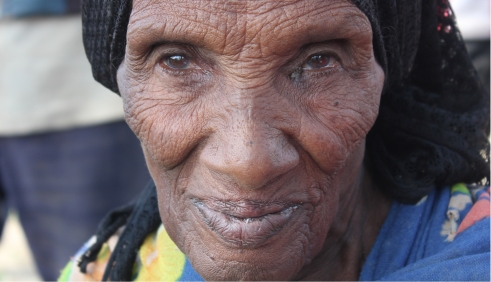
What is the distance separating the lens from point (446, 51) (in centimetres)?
224

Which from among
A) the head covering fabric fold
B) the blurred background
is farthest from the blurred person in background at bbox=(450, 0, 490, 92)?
the head covering fabric fold

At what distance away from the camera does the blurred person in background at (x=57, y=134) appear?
12.6ft

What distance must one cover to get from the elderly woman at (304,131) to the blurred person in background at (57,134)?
1.83 metres

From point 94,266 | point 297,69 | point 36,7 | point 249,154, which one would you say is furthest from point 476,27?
point 249,154

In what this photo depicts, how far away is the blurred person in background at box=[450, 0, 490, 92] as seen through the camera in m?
4.35

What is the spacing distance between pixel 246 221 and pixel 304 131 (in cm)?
30

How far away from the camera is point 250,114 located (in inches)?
63.1

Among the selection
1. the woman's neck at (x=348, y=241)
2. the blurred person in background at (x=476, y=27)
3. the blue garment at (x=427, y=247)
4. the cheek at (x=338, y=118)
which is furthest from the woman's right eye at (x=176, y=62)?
the blurred person in background at (x=476, y=27)

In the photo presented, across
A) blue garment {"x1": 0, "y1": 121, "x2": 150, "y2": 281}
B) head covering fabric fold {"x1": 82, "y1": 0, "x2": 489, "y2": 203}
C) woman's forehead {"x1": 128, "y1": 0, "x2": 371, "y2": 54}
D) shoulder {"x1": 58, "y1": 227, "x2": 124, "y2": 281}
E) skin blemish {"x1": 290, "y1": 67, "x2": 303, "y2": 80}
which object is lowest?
blue garment {"x1": 0, "y1": 121, "x2": 150, "y2": 281}

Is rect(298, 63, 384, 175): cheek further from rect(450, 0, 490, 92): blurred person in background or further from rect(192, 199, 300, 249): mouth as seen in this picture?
rect(450, 0, 490, 92): blurred person in background

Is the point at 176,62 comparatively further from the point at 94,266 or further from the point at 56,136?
the point at 56,136

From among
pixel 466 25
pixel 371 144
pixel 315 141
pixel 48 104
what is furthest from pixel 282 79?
pixel 466 25

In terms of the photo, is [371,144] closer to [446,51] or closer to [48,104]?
[446,51]

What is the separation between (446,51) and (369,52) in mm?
593
